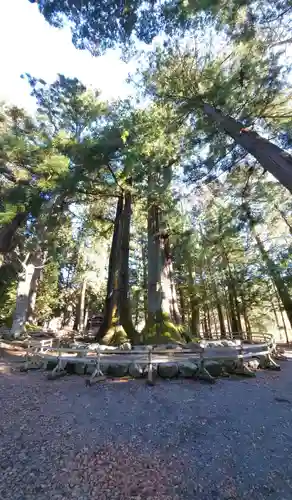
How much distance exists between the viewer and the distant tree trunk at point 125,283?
382 inches

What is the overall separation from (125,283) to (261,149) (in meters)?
7.27

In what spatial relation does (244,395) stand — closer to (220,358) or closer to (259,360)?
(220,358)

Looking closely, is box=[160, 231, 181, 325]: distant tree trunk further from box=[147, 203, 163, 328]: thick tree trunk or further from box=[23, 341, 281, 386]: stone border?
box=[23, 341, 281, 386]: stone border

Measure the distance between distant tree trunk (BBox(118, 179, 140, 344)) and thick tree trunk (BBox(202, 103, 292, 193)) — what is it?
4.28m

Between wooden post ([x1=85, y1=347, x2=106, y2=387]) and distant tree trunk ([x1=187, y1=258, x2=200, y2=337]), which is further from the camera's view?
distant tree trunk ([x1=187, y1=258, x2=200, y2=337])

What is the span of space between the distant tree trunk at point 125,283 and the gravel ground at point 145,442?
14.7 feet

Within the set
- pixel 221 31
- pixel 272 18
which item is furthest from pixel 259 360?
pixel 221 31

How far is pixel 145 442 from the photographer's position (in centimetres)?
322

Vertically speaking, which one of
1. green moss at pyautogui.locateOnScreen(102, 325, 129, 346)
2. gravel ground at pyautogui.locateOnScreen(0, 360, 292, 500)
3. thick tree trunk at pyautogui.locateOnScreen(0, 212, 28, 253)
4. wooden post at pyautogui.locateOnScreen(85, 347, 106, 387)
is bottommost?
gravel ground at pyautogui.locateOnScreen(0, 360, 292, 500)

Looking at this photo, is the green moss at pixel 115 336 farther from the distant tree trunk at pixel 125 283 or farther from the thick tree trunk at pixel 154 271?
the thick tree trunk at pixel 154 271

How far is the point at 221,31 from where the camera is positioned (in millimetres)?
6383

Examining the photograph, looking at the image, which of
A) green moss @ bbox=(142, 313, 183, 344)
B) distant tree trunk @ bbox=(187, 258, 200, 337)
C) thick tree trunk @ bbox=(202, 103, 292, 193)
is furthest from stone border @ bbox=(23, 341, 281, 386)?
distant tree trunk @ bbox=(187, 258, 200, 337)

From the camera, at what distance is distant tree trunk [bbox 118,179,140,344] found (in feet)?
31.9

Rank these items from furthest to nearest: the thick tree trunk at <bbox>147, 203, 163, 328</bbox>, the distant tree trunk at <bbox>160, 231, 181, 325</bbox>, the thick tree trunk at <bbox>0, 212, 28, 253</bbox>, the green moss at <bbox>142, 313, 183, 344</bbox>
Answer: the distant tree trunk at <bbox>160, 231, 181, 325</bbox> < the thick tree trunk at <bbox>147, 203, 163, 328</bbox> < the thick tree trunk at <bbox>0, 212, 28, 253</bbox> < the green moss at <bbox>142, 313, 183, 344</bbox>
